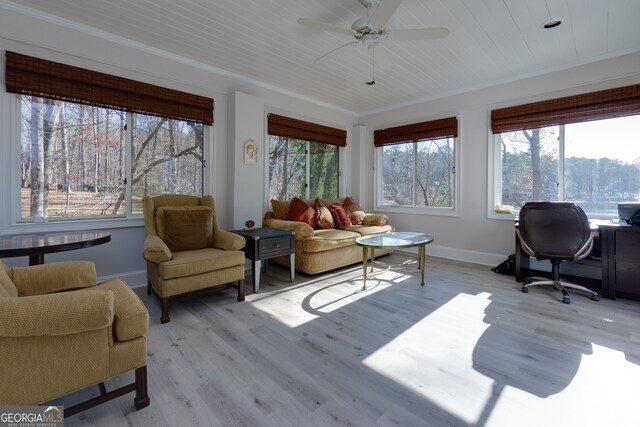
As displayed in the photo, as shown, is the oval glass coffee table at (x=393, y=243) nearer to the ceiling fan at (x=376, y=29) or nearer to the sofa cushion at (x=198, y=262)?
the sofa cushion at (x=198, y=262)

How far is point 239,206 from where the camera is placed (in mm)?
3934

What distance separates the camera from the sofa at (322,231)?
371cm

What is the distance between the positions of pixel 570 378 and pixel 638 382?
14.1 inches

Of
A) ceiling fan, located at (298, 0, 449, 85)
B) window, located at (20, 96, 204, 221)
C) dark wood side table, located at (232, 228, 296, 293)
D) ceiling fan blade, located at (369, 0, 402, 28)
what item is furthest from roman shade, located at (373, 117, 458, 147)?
window, located at (20, 96, 204, 221)

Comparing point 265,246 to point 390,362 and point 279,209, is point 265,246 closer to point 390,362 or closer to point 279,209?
point 279,209

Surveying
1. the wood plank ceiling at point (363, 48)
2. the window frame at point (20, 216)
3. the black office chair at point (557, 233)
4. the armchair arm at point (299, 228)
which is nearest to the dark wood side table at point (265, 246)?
the armchair arm at point (299, 228)

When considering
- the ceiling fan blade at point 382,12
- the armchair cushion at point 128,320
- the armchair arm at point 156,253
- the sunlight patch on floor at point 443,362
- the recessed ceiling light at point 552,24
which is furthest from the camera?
the recessed ceiling light at point 552,24

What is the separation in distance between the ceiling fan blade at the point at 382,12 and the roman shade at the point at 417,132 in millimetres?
2728

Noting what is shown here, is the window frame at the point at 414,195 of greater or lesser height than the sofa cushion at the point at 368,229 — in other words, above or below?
above

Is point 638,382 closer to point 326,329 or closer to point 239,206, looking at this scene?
point 326,329

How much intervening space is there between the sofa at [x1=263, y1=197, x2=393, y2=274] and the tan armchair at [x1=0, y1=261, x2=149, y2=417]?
2.32 metres

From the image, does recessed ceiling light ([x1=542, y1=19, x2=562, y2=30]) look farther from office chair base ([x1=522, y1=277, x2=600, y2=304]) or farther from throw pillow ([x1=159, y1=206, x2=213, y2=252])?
throw pillow ([x1=159, y1=206, x2=213, y2=252])

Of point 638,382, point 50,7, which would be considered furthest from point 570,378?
point 50,7

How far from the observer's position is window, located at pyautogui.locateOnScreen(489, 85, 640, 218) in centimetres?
341
